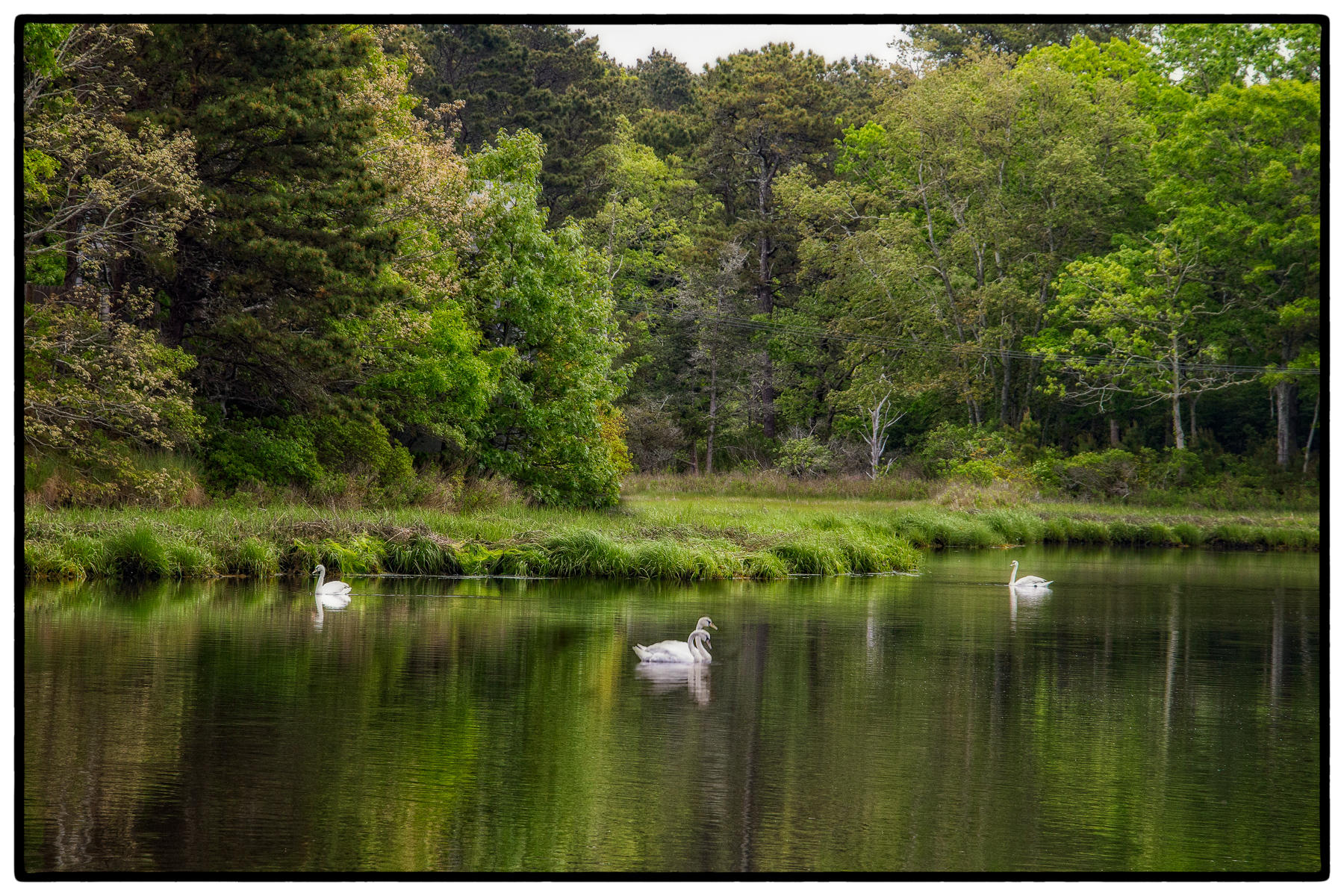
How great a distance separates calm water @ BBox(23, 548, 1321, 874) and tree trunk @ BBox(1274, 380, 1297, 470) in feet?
59.8

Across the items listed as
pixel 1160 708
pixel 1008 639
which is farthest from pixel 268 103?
pixel 1160 708

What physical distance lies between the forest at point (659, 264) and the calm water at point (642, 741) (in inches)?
116

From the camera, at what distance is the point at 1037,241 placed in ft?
185

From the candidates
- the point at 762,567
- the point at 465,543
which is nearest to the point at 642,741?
the point at 465,543

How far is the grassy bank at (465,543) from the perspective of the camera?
1986 cm

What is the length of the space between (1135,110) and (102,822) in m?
52.7

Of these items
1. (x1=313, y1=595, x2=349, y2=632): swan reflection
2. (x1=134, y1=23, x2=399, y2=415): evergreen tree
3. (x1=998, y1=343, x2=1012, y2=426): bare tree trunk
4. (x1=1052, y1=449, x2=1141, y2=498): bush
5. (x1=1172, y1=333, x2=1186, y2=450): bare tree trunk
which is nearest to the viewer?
(x1=313, y1=595, x2=349, y2=632): swan reflection

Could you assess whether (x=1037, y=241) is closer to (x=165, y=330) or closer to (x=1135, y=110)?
(x=1135, y=110)

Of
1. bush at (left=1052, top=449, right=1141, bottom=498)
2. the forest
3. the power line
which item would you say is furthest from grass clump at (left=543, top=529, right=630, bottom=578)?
the power line

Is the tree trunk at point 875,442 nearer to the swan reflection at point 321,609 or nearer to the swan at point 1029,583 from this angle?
the swan at point 1029,583

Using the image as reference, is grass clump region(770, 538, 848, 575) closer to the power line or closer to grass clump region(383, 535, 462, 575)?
grass clump region(383, 535, 462, 575)

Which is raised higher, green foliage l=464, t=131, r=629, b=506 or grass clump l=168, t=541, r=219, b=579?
green foliage l=464, t=131, r=629, b=506

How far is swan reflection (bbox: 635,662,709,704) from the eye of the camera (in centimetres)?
1243

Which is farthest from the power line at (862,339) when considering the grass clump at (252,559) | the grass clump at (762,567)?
the grass clump at (252,559)
